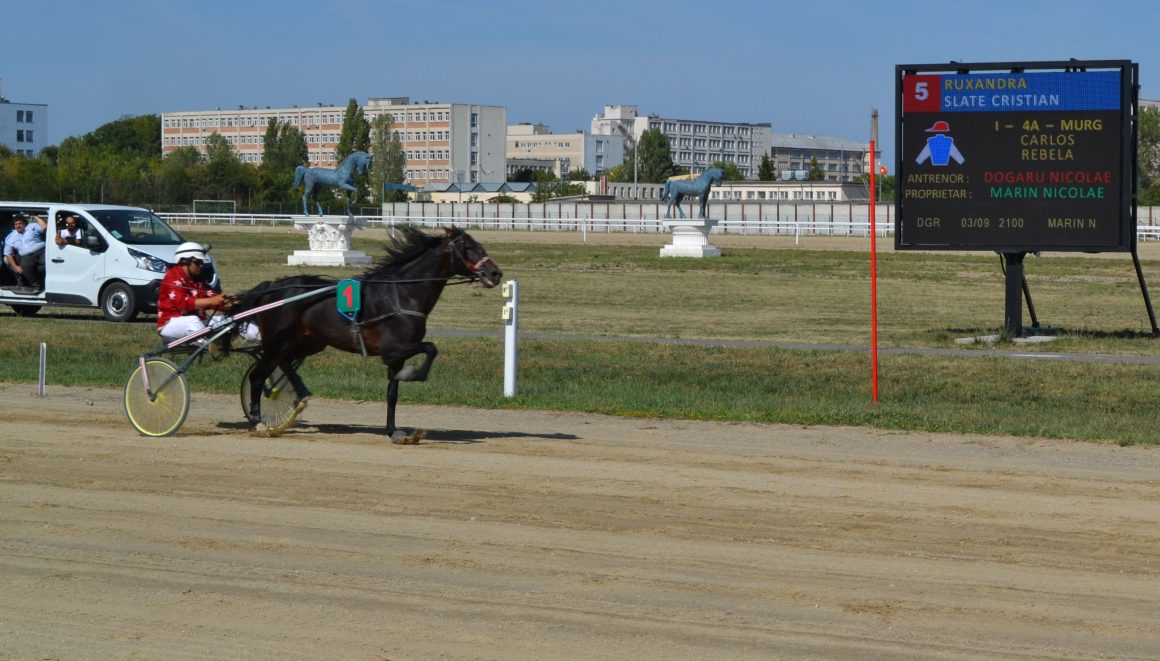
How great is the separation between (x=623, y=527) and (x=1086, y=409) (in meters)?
9.09

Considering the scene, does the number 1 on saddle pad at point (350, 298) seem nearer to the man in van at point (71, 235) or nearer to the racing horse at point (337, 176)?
the man in van at point (71, 235)

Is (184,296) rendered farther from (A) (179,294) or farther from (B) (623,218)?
(B) (623,218)

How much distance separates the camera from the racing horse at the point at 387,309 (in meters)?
13.3

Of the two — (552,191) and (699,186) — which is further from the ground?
(552,191)

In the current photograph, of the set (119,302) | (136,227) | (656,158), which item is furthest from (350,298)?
(656,158)

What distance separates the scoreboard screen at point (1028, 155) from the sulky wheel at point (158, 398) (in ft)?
41.9

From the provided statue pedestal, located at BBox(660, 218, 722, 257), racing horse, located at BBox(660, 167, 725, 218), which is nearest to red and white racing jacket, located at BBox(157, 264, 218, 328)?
statue pedestal, located at BBox(660, 218, 722, 257)

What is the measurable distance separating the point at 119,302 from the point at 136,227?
161 centimetres

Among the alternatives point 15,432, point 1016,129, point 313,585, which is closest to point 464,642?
point 313,585

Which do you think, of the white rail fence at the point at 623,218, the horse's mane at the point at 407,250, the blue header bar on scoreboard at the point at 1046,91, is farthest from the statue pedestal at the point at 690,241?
the horse's mane at the point at 407,250

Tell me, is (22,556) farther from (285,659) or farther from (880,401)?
(880,401)

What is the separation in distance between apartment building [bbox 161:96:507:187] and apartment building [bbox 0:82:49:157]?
22838 mm

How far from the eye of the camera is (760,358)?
21.5 m

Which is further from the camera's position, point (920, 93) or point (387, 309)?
point (920, 93)
